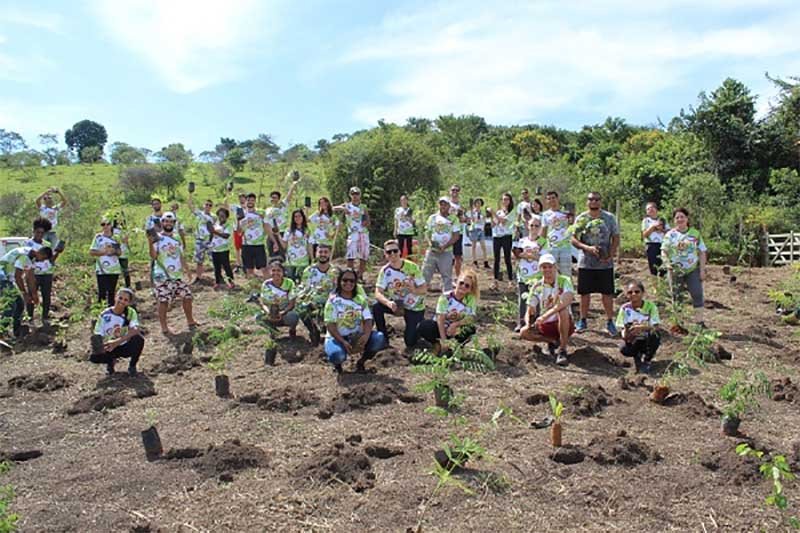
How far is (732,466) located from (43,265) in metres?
8.45

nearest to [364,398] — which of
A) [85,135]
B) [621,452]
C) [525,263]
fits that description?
[621,452]

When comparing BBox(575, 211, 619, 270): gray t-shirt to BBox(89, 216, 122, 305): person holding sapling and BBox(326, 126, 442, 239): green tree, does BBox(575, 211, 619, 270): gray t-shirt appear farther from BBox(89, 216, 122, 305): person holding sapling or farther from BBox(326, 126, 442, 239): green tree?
BBox(326, 126, 442, 239): green tree

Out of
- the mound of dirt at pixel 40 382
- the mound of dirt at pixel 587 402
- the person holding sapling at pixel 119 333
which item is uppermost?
the person holding sapling at pixel 119 333

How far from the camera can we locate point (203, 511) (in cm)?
414

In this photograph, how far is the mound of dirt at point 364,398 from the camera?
5.76 meters

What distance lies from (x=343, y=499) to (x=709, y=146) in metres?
21.3

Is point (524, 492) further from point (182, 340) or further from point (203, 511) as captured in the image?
point (182, 340)

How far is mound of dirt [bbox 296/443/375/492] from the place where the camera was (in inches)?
174

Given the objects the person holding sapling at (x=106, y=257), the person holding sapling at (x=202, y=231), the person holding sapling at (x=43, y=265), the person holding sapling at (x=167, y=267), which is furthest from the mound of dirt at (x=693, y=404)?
the person holding sapling at (x=202, y=231)

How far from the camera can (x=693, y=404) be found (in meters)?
5.66

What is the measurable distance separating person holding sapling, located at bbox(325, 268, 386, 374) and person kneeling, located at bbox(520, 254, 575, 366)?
1614mm

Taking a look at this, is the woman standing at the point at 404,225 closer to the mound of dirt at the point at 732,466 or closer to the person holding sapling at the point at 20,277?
the person holding sapling at the point at 20,277

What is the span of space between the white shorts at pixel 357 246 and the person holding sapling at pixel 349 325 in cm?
419

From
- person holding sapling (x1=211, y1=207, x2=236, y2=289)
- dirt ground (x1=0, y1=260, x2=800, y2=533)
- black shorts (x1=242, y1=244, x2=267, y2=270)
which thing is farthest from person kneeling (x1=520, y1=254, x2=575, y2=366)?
person holding sapling (x1=211, y1=207, x2=236, y2=289)
